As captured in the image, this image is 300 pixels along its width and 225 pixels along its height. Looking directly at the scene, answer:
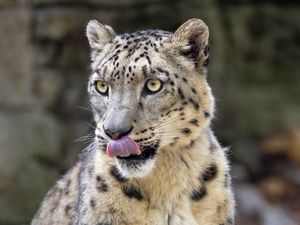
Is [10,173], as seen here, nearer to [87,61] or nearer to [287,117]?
[87,61]

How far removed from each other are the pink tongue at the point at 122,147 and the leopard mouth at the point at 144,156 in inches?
5.1

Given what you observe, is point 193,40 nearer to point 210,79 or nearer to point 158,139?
point 158,139

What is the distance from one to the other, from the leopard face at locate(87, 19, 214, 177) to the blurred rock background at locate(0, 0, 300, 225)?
197 inches

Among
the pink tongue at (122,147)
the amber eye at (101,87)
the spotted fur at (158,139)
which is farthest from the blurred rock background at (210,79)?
the pink tongue at (122,147)

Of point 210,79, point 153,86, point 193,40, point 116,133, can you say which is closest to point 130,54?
point 153,86

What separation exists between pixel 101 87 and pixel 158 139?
613 millimetres

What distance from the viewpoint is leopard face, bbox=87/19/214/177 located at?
601cm

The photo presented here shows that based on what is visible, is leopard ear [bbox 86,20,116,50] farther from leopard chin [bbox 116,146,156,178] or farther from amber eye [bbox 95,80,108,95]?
leopard chin [bbox 116,146,156,178]

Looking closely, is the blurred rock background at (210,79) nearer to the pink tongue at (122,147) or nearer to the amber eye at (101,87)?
the amber eye at (101,87)

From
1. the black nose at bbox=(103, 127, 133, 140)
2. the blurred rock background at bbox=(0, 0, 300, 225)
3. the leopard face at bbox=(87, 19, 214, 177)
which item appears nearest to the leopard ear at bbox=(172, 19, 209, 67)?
the leopard face at bbox=(87, 19, 214, 177)

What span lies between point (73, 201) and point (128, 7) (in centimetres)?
552

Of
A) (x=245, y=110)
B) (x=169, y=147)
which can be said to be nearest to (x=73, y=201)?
(x=169, y=147)

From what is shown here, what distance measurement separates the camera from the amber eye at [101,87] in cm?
627

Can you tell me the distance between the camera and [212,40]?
1279cm
